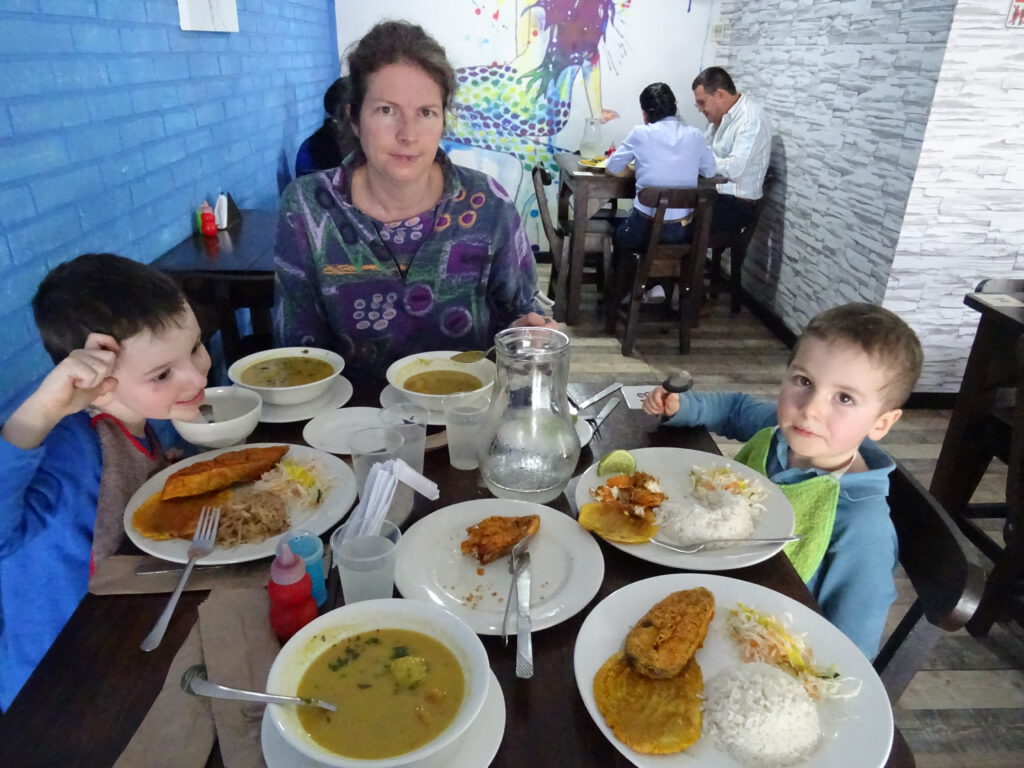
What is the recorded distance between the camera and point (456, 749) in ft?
2.31

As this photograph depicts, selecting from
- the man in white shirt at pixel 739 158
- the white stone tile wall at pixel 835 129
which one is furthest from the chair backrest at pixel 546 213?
the white stone tile wall at pixel 835 129

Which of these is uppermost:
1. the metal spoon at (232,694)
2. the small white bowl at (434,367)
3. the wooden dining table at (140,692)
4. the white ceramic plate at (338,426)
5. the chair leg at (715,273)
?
the small white bowl at (434,367)

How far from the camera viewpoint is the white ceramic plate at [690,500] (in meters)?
1.00

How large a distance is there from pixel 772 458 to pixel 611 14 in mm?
4977

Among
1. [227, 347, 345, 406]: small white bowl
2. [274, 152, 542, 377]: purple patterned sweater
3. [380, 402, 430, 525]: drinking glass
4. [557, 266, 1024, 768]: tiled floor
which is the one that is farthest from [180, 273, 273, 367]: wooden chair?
[557, 266, 1024, 768]: tiled floor

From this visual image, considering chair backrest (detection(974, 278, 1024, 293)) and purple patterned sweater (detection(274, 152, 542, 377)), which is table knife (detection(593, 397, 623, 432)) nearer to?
purple patterned sweater (detection(274, 152, 542, 377))

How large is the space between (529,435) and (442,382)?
1.22ft

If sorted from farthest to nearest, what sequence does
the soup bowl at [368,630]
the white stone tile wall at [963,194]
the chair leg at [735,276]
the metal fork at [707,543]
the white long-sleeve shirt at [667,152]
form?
the chair leg at [735,276]
the white long-sleeve shirt at [667,152]
the white stone tile wall at [963,194]
the metal fork at [707,543]
the soup bowl at [368,630]

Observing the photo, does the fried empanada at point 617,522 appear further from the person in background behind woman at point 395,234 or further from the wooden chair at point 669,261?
the wooden chair at point 669,261

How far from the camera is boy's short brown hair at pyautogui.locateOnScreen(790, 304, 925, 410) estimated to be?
4.06 ft

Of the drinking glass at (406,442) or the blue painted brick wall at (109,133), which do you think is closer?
the drinking glass at (406,442)

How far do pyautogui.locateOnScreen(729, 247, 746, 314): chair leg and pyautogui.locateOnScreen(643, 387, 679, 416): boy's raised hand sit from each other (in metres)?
3.62

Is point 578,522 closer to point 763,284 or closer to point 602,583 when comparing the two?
point 602,583

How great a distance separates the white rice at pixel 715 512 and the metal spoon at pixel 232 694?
562 millimetres
